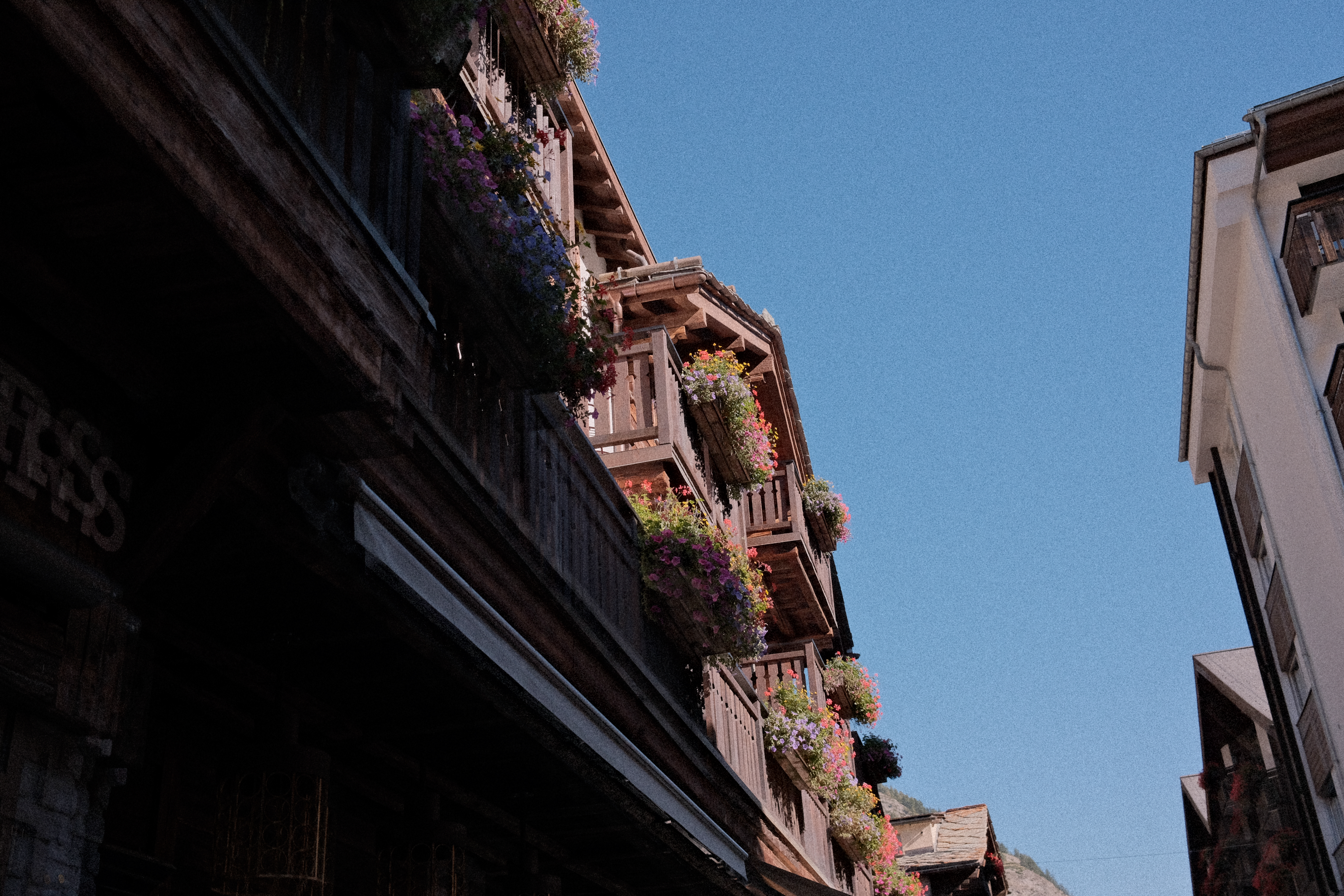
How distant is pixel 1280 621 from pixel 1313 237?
7230mm

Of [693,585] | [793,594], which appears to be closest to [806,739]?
[793,594]

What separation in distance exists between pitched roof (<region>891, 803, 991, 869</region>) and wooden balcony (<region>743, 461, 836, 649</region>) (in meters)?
13.0

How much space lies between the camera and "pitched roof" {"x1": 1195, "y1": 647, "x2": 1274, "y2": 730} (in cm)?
2584

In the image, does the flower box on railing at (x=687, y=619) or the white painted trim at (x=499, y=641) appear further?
the flower box on railing at (x=687, y=619)

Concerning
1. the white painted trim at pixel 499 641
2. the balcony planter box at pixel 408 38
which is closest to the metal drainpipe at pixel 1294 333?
the white painted trim at pixel 499 641

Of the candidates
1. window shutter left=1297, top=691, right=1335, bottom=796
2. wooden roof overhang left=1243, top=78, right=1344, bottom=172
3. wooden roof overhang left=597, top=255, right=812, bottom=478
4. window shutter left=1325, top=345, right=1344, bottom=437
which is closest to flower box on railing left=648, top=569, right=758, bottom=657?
wooden roof overhang left=597, top=255, right=812, bottom=478

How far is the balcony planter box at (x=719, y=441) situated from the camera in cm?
1205

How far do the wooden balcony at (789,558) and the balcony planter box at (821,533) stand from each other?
15cm

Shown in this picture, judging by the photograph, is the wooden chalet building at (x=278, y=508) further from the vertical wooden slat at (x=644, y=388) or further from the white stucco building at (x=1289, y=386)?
the white stucco building at (x=1289, y=386)

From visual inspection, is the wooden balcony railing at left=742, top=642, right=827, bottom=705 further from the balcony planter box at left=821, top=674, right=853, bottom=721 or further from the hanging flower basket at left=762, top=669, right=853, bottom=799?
A: the balcony planter box at left=821, top=674, right=853, bottom=721

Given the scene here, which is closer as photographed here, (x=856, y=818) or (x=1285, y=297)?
(x=856, y=818)

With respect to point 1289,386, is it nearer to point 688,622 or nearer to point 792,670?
point 792,670

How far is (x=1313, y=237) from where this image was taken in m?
14.4

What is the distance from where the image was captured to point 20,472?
3100 millimetres
